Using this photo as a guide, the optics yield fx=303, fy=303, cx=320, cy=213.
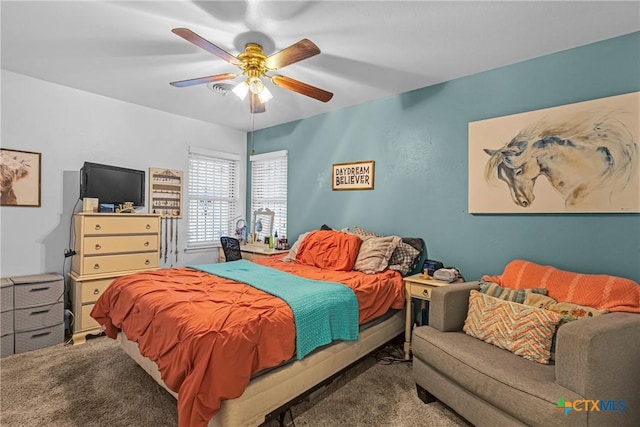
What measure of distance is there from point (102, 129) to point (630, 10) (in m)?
4.77

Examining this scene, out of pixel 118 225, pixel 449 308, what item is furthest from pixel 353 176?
pixel 118 225

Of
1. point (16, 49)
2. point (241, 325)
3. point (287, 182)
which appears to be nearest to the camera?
point (241, 325)

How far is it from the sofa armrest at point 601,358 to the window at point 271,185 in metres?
3.53

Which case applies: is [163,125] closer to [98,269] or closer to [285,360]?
[98,269]

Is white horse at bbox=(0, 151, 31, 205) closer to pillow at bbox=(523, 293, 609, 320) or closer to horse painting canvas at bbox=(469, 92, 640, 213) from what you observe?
horse painting canvas at bbox=(469, 92, 640, 213)

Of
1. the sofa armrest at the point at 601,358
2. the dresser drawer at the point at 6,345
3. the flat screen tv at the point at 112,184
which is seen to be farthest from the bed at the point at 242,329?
the flat screen tv at the point at 112,184

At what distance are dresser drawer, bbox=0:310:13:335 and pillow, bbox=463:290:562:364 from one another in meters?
3.78

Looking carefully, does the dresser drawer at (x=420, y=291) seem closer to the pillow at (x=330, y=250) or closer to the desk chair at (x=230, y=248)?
the pillow at (x=330, y=250)

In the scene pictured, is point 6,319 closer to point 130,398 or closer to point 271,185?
point 130,398

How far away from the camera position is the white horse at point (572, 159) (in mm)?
2121

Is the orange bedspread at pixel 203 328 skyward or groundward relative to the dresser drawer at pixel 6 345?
skyward

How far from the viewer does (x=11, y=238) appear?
9.73 ft

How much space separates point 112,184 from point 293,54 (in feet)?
8.82

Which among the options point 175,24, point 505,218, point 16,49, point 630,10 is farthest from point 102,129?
point 630,10
